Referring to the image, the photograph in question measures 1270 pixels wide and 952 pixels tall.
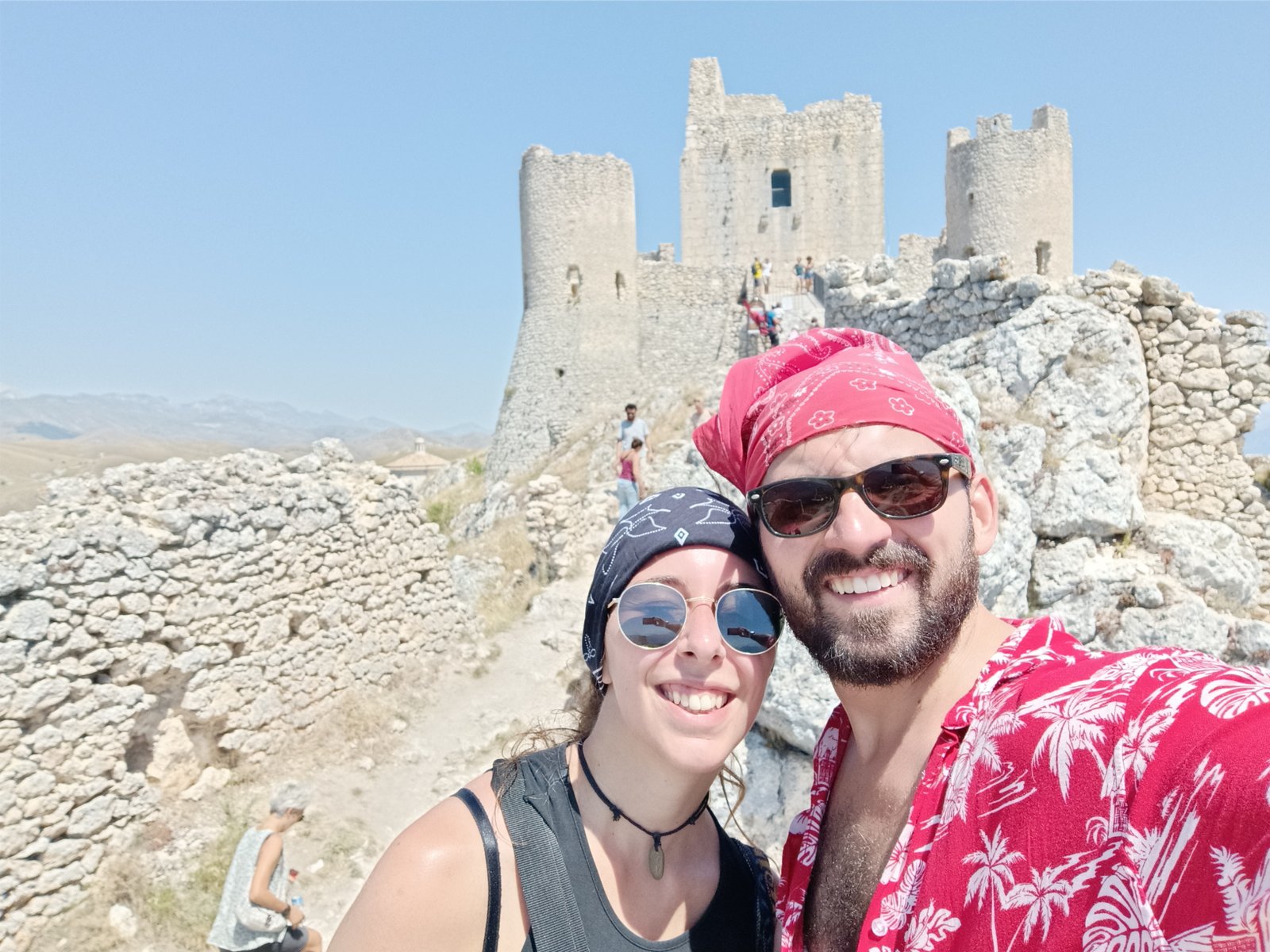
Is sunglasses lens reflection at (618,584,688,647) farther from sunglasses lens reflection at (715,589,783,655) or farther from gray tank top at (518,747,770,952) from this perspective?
gray tank top at (518,747,770,952)

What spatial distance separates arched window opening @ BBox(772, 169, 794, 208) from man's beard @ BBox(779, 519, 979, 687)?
83.6ft

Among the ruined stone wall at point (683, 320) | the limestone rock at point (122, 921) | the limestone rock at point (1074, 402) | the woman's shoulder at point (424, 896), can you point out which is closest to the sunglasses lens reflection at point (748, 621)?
the woman's shoulder at point (424, 896)

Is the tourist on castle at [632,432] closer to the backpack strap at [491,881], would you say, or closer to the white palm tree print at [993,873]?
the backpack strap at [491,881]

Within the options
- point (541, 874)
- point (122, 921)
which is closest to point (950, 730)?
point (541, 874)

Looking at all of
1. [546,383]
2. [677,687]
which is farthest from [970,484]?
[546,383]

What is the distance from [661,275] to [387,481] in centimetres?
1561

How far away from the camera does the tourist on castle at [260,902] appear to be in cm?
398

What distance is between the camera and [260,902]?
13.0 feet

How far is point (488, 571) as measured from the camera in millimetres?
10133

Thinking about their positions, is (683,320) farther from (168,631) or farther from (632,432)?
A: (168,631)

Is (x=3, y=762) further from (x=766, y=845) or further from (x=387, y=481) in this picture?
(x=766, y=845)

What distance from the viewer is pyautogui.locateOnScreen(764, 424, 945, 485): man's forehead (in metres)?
1.61

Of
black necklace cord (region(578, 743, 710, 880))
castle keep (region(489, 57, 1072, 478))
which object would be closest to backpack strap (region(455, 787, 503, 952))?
black necklace cord (region(578, 743, 710, 880))

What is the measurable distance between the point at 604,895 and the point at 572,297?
832 inches
